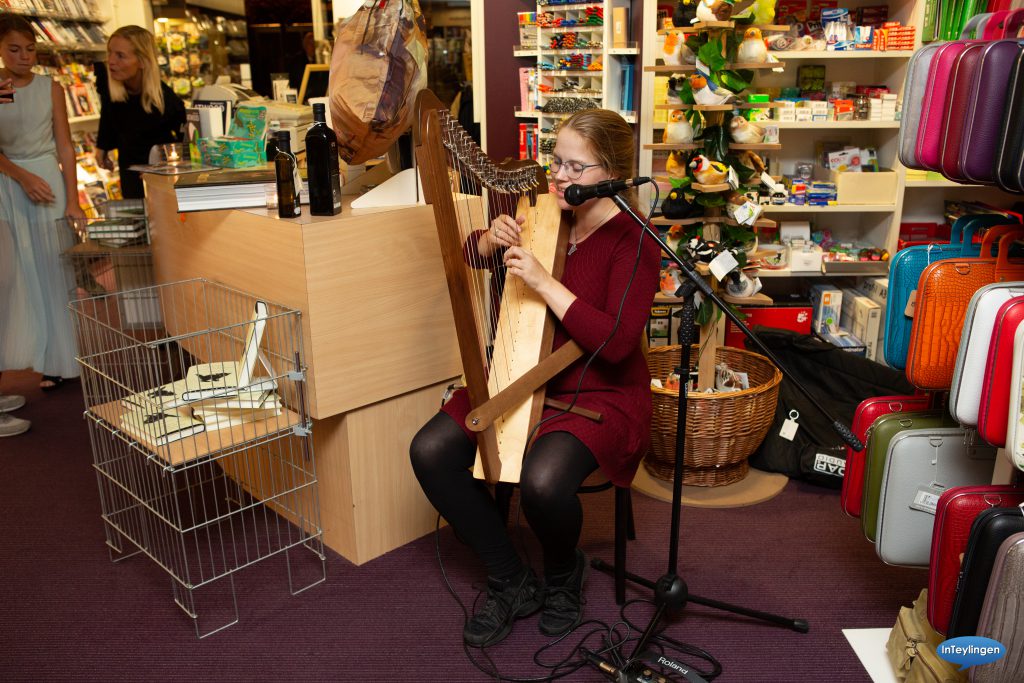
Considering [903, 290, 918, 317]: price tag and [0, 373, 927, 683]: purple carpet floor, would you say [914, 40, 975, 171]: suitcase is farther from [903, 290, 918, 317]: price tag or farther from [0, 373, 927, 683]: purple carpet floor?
[0, 373, 927, 683]: purple carpet floor

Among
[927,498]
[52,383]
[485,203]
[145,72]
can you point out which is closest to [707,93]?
[485,203]

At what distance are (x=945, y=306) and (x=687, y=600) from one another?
2.98 ft

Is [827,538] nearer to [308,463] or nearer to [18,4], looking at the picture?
[308,463]

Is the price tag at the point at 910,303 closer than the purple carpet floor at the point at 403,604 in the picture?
Yes

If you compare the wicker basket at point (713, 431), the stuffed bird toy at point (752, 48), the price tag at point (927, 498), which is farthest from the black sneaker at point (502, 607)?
the stuffed bird toy at point (752, 48)

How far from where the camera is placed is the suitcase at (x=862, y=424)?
6.57 feet

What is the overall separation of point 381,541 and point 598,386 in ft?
2.74

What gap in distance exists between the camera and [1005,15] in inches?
69.0

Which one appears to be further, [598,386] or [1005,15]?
[598,386]

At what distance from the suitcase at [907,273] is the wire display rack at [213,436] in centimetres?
142

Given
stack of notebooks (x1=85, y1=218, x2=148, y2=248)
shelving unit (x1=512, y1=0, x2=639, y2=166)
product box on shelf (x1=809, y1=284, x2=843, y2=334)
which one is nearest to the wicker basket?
product box on shelf (x1=809, y1=284, x2=843, y2=334)

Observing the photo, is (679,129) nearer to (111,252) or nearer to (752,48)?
(752,48)

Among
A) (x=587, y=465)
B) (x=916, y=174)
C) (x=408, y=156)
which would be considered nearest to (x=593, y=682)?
(x=587, y=465)

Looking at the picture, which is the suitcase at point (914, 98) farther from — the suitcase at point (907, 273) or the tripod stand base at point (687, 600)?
the tripod stand base at point (687, 600)
